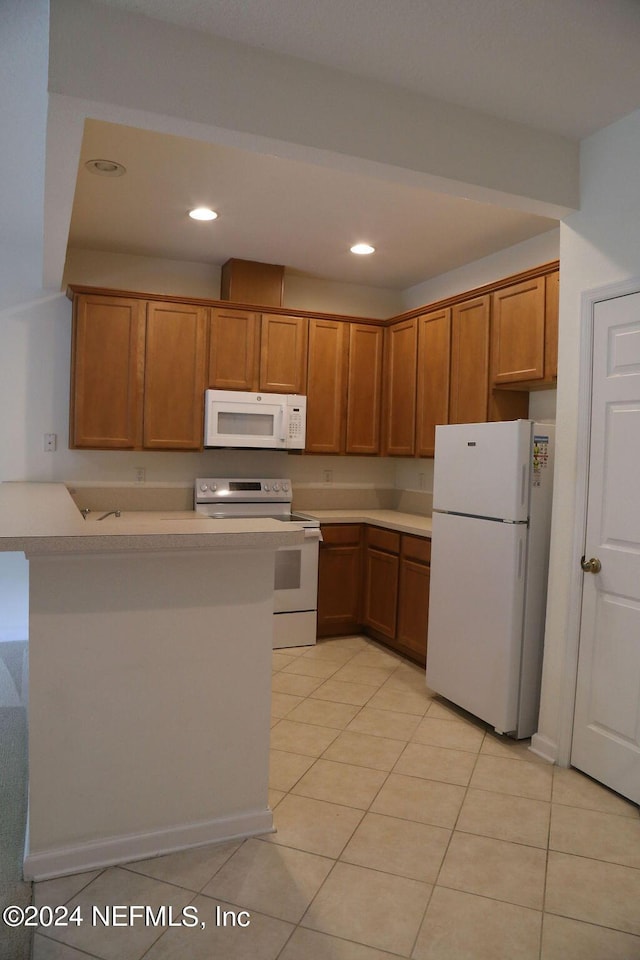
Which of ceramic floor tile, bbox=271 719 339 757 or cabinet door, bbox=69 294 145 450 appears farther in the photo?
cabinet door, bbox=69 294 145 450

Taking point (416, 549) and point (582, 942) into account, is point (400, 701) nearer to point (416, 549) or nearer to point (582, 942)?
point (416, 549)

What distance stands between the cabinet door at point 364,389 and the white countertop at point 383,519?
46 centimetres

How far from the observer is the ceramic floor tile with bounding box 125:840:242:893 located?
79.1 inches

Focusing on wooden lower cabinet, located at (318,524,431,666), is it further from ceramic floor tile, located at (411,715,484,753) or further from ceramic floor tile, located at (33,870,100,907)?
ceramic floor tile, located at (33,870,100,907)

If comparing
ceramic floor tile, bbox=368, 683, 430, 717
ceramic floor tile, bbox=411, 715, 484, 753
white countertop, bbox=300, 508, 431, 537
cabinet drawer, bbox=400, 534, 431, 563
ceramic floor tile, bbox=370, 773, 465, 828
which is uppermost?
white countertop, bbox=300, 508, 431, 537

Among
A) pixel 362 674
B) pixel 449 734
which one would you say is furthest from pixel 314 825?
pixel 362 674

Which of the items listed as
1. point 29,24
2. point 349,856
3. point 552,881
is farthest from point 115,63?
point 552,881

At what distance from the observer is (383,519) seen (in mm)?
4512

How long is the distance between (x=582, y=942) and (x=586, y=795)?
0.86m

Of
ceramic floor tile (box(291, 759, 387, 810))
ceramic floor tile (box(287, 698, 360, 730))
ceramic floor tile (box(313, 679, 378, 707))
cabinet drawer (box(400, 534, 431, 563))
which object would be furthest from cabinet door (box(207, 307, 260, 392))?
ceramic floor tile (box(291, 759, 387, 810))

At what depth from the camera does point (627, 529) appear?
8.47ft

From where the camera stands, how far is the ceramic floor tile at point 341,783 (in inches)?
99.8

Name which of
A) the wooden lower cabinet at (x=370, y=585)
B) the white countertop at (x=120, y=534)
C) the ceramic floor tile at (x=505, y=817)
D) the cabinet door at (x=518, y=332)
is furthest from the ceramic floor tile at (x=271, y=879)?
the cabinet door at (x=518, y=332)

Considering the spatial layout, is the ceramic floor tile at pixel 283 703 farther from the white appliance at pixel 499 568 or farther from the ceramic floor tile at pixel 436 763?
the white appliance at pixel 499 568
